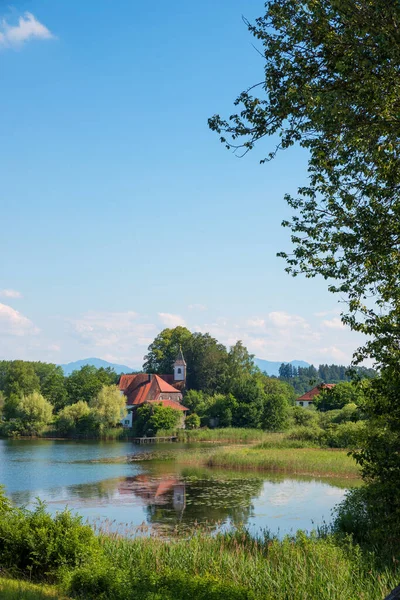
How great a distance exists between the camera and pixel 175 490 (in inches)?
960

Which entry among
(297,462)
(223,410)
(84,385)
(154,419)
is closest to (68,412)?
(84,385)

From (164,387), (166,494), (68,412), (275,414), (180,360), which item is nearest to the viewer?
(166,494)

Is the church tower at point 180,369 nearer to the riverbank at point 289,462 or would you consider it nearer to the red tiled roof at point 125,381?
the red tiled roof at point 125,381

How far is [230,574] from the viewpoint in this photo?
896 centimetres

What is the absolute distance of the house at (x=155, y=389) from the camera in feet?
203

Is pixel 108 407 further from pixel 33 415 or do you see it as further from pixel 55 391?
pixel 55 391

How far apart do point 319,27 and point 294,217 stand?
315 centimetres

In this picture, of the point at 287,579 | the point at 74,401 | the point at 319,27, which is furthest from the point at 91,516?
the point at 74,401

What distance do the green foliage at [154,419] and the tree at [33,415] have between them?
8937mm

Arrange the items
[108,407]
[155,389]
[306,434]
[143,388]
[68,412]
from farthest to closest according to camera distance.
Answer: [143,388] → [155,389] → [108,407] → [68,412] → [306,434]

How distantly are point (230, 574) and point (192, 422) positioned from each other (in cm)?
4968

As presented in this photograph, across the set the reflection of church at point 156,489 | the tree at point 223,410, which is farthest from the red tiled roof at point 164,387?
the reflection of church at point 156,489

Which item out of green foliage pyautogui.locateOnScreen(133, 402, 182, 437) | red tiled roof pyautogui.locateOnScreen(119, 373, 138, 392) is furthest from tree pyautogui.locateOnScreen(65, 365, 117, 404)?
green foliage pyautogui.locateOnScreen(133, 402, 182, 437)

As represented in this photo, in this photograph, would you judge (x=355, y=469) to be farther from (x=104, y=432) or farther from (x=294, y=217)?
(x=104, y=432)
